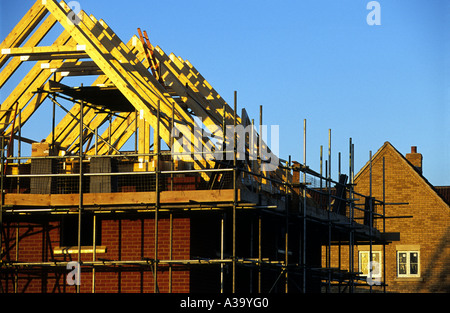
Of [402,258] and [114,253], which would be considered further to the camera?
[402,258]

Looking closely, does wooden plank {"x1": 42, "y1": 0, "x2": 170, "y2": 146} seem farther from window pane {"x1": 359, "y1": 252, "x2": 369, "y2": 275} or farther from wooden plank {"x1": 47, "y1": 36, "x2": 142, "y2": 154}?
window pane {"x1": 359, "y1": 252, "x2": 369, "y2": 275}

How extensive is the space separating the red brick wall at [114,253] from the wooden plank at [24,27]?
189 inches

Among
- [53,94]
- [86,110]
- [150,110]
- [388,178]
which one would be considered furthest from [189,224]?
[388,178]

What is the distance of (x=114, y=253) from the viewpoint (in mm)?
22109

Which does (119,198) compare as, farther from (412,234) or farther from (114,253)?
(412,234)

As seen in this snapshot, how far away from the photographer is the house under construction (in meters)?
21.1

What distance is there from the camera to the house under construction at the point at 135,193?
832 inches

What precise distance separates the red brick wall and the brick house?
742 inches

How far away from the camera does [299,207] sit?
2398cm

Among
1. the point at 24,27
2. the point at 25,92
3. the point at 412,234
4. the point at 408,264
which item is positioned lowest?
the point at 408,264

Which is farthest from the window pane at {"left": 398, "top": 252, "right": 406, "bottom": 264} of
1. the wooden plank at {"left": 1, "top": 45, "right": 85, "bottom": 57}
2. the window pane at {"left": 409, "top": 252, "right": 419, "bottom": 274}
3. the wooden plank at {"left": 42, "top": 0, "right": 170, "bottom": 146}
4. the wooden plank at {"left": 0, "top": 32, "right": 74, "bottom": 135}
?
the wooden plank at {"left": 1, "top": 45, "right": 85, "bottom": 57}

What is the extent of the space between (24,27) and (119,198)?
5907 mm

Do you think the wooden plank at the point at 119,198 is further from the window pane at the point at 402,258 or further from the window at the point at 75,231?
the window pane at the point at 402,258

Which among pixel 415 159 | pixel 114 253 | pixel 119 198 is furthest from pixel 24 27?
pixel 415 159
